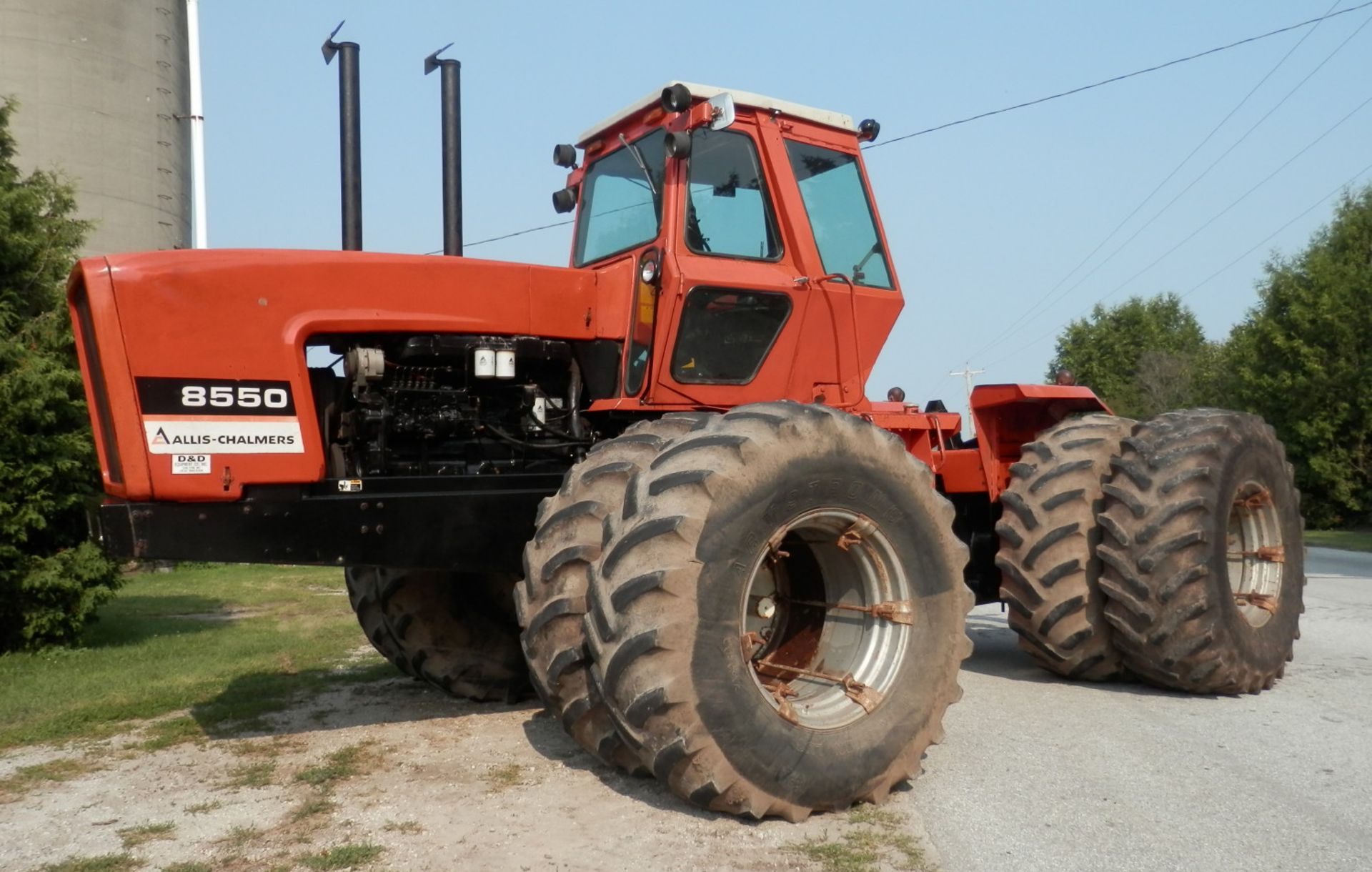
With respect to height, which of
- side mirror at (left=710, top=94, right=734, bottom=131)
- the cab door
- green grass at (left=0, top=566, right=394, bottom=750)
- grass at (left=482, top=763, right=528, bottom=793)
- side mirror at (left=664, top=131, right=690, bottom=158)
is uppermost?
side mirror at (left=710, top=94, right=734, bottom=131)

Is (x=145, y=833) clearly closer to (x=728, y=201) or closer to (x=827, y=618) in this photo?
(x=827, y=618)

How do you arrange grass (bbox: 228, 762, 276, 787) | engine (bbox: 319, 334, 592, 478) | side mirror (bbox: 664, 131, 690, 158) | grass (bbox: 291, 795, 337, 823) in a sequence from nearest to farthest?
1. grass (bbox: 291, 795, 337, 823)
2. grass (bbox: 228, 762, 276, 787)
3. engine (bbox: 319, 334, 592, 478)
4. side mirror (bbox: 664, 131, 690, 158)

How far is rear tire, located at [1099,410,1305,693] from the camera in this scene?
5602 millimetres

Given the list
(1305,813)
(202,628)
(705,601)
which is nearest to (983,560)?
(1305,813)

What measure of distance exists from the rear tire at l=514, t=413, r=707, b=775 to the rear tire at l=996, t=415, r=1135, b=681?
91.8 inches

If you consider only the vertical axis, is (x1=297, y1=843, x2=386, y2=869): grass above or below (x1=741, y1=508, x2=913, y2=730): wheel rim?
below

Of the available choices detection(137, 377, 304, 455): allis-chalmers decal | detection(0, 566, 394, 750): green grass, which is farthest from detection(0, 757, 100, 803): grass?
detection(137, 377, 304, 455): allis-chalmers decal

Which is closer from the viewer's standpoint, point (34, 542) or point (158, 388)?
point (158, 388)

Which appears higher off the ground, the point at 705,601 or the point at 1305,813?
the point at 705,601

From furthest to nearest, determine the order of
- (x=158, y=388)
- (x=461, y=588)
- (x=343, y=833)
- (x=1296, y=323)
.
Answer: (x=1296, y=323)
(x=461, y=588)
(x=158, y=388)
(x=343, y=833)

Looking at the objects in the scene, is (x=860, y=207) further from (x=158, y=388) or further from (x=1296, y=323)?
(x=1296, y=323)

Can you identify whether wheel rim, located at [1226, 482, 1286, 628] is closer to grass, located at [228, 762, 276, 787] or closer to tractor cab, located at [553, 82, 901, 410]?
tractor cab, located at [553, 82, 901, 410]

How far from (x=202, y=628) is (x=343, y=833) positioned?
7.01 metres

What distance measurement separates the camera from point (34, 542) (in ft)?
29.0
